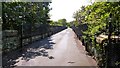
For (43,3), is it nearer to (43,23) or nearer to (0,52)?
(43,23)

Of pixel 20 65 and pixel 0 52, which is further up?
pixel 0 52

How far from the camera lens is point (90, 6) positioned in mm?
10758

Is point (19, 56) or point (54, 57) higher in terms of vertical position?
point (19, 56)

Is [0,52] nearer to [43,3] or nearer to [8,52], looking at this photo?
[8,52]

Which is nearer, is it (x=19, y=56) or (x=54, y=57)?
(x=54, y=57)

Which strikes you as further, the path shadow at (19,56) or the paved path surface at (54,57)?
the path shadow at (19,56)

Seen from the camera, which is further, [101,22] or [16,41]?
[16,41]

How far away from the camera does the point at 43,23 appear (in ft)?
164

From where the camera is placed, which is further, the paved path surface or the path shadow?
the path shadow

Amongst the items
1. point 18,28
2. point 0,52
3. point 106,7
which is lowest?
point 0,52

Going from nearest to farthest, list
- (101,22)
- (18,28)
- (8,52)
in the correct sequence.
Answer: (101,22) < (8,52) < (18,28)

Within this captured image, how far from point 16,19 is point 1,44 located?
521cm

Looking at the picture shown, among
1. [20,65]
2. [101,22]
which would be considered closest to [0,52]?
[20,65]

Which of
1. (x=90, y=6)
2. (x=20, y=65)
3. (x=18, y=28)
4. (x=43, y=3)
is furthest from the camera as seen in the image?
(x=43, y=3)
